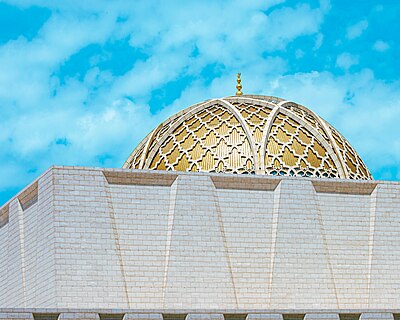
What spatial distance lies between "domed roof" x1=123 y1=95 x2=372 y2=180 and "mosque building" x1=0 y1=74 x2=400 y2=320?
3315mm

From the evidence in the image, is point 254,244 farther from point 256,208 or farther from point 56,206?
point 56,206

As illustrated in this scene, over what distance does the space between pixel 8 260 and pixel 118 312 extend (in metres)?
5.13

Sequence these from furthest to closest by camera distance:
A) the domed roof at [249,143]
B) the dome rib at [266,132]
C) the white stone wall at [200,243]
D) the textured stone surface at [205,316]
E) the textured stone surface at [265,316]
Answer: the domed roof at [249,143]
the dome rib at [266,132]
the white stone wall at [200,243]
the textured stone surface at [265,316]
the textured stone surface at [205,316]

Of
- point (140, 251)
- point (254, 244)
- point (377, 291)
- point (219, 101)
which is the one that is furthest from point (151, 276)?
point (219, 101)

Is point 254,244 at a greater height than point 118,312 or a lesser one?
greater

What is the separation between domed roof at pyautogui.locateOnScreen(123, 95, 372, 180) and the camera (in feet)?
99.5

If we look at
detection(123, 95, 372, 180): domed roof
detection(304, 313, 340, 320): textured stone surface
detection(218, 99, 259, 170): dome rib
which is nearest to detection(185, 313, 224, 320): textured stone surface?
detection(304, 313, 340, 320): textured stone surface

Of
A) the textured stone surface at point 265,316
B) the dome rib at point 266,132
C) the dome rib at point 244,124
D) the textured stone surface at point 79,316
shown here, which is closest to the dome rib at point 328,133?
the dome rib at point 266,132

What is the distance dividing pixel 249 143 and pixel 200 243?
543 cm

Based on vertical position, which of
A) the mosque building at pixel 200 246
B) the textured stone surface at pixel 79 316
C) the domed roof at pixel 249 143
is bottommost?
the textured stone surface at pixel 79 316

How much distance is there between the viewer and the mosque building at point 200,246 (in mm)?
24906

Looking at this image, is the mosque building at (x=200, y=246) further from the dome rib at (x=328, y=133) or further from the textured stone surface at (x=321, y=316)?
the dome rib at (x=328, y=133)

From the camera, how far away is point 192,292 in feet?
83.7

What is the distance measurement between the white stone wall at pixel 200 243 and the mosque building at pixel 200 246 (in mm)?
25
